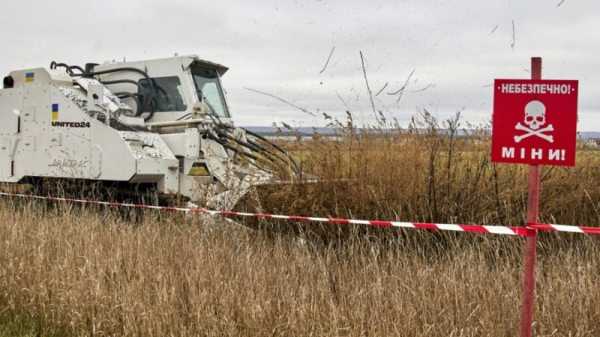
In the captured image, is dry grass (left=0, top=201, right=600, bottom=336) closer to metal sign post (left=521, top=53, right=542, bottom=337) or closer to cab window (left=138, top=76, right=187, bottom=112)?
metal sign post (left=521, top=53, right=542, bottom=337)

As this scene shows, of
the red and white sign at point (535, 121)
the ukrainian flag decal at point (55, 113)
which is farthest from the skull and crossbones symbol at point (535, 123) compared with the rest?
the ukrainian flag decal at point (55, 113)

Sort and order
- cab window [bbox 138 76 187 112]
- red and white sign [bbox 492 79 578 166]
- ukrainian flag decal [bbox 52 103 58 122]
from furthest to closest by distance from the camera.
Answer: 1. cab window [bbox 138 76 187 112]
2. ukrainian flag decal [bbox 52 103 58 122]
3. red and white sign [bbox 492 79 578 166]

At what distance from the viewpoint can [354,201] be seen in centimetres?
543

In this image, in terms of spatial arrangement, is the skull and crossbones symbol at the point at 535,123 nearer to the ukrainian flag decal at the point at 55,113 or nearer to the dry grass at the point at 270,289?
the dry grass at the point at 270,289

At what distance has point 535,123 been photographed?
2.69m

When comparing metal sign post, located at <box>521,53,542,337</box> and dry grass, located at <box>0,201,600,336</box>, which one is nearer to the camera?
metal sign post, located at <box>521,53,542,337</box>

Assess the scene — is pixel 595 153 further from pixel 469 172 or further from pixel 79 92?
pixel 79 92

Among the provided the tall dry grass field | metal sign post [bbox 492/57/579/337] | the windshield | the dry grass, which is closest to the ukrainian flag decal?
the windshield

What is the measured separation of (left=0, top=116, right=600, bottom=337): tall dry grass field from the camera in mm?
3297

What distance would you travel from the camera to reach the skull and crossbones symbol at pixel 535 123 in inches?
105

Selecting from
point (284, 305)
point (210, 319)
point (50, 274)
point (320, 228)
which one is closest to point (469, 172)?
point (320, 228)

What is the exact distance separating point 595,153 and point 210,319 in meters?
4.45

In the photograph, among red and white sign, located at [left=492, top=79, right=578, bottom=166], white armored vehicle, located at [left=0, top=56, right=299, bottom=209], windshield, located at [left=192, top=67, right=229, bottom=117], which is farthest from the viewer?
windshield, located at [left=192, top=67, right=229, bottom=117]

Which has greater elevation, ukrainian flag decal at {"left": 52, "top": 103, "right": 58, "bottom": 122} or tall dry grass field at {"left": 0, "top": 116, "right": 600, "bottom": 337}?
ukrainian flag decal at {"left": 52, "top": 103, "right": 58, "bottom": 122}
